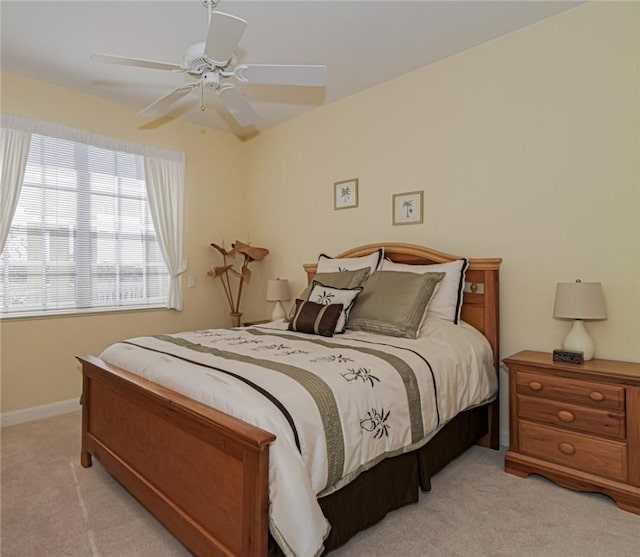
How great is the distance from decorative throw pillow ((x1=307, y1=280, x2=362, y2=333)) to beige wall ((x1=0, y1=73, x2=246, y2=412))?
1975 mm

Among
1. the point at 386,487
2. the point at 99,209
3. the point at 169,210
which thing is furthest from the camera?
the point at 169,210

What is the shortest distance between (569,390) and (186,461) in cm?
199

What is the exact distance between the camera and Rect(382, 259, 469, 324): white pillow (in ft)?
9.37

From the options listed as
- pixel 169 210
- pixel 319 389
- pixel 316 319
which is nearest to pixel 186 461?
pixel 319 389

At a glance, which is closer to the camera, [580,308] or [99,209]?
[580,308]

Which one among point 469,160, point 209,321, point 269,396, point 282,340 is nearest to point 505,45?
point 469,160

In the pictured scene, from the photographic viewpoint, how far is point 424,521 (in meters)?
1.98

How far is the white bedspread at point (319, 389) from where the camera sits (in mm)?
1381

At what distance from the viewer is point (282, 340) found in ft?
8.44

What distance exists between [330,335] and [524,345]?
1342 millimetres

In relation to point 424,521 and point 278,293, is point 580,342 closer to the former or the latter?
point 424,521

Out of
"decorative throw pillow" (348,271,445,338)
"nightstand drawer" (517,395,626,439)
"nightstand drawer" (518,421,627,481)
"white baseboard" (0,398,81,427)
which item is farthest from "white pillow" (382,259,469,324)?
"white baseboard" (0,398,81,427)

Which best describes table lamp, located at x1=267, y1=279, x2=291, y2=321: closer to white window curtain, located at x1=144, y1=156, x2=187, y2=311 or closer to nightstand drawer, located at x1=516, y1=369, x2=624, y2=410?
white window curtain, located at x1=144, y1=156, x2=187, y2=311

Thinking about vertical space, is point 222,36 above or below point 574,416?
above
